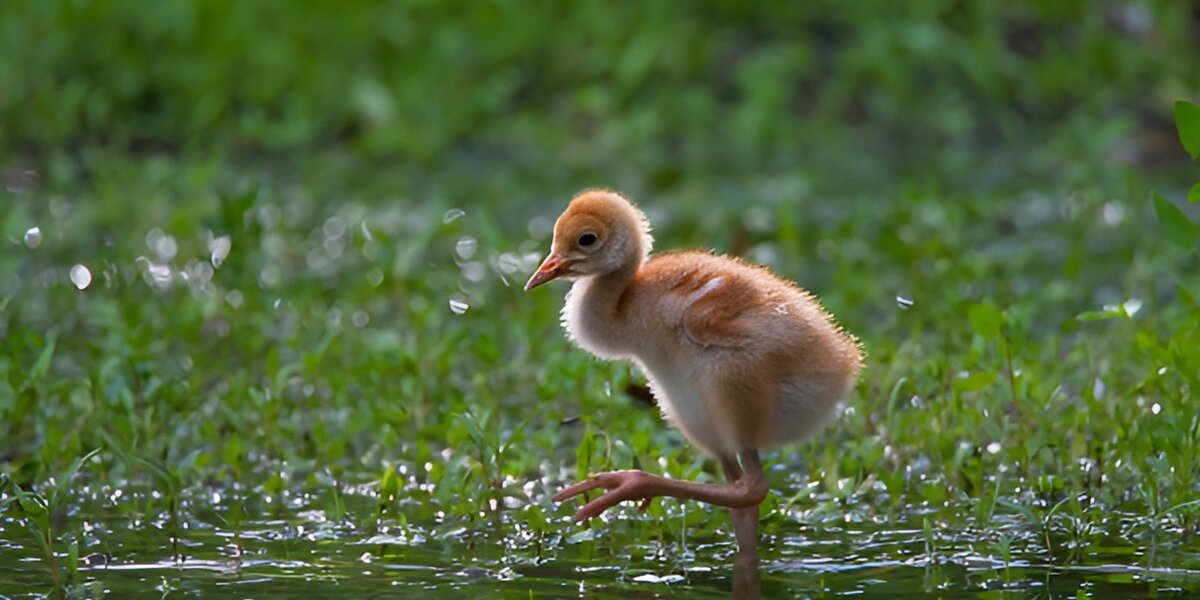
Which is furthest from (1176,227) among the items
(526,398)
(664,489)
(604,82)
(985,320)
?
(604,82)

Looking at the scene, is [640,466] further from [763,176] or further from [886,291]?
[763,176]

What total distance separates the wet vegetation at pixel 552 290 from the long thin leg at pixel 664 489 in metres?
0.19

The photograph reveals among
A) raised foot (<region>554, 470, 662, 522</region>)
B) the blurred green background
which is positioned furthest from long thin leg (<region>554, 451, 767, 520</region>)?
the blurred green background

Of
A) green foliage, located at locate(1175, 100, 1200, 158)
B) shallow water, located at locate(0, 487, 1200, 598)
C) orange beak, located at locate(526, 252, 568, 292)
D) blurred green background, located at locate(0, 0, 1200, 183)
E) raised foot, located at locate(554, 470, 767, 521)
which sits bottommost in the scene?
shallow water, located at locate(0, 487, 1200, 598)

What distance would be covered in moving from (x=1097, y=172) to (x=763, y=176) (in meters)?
1.90

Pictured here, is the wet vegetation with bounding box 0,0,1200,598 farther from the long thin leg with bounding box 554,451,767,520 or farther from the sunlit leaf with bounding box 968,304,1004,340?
the long thin leg with bounding box 554,451,767,520

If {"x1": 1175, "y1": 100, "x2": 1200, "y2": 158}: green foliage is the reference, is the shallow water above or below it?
below

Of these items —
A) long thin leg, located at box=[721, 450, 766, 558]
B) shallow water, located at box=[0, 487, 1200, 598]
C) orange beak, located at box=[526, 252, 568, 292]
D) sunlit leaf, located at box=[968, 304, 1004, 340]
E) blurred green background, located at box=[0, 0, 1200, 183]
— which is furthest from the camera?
blurred green background, located at box=[0, 0, 1200, 183]

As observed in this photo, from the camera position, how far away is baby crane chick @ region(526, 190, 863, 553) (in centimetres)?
480

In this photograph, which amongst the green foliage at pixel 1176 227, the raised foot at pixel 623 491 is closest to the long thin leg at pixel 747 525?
the raised foot at pixel 623 491

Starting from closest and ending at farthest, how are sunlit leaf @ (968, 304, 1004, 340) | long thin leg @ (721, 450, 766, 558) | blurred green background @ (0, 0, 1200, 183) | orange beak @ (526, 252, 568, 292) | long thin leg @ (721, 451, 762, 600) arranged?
long thin leg @ (721, 451, 762, 600)
long thin leg @ (721, 450, 766, 558)
orange beak @ (526, 252, 568, 292)
sunlit leaf @ (968, 304, 1004, 340)
blurred green background @ (0, 0, 1200, 183)

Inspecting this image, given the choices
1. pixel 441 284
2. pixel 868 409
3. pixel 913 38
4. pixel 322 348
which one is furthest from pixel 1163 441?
pixel 913 38

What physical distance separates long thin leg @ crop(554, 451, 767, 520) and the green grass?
0.20 m

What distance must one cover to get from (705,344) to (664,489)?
1.33ft
